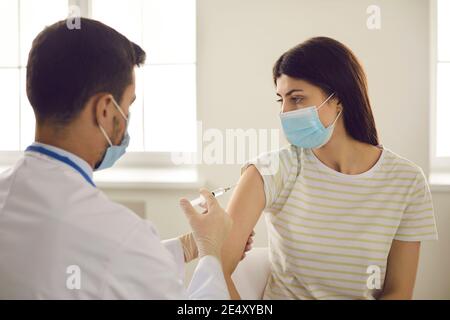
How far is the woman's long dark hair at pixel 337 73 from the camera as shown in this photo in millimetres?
1414

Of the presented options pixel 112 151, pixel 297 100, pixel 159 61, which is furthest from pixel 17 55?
pixel 112 151

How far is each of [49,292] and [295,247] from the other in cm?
80

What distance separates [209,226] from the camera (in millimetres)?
1125

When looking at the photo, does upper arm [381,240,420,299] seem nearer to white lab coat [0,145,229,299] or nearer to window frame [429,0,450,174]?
white lab coat [0,145,229,299]

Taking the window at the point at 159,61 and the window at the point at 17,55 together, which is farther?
the window at the point at 17,55

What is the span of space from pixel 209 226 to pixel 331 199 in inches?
17.9

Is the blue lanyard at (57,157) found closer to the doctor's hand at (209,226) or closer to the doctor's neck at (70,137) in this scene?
the doctor's neck at (70,137)

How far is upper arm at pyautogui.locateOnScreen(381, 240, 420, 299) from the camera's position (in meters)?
1.39

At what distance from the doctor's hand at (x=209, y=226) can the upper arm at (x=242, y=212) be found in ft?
0.76

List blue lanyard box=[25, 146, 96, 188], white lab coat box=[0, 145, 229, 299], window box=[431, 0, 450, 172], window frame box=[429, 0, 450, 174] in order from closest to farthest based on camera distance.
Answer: white lab coat box=[0, 145, 229, 299]
blue lanyard box=[25, 146, 96, 188]
window frame box=[429, 0, 450, 174]
window box=[431, 0, 450, 172]

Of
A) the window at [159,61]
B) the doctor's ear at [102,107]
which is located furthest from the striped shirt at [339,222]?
the window at [159,61]

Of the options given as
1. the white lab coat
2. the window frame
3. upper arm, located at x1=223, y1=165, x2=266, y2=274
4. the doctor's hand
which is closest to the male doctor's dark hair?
the white lab coat

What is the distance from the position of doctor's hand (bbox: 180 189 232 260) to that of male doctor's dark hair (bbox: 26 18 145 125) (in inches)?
13.5
